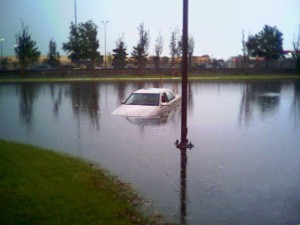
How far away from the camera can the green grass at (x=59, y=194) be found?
461 cm

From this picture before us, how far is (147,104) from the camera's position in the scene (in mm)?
14258

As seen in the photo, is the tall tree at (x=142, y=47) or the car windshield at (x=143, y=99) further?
the tall tree at (x=142, y=47)

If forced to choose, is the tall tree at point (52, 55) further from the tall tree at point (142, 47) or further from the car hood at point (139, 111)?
the car hood at point (139, 111)

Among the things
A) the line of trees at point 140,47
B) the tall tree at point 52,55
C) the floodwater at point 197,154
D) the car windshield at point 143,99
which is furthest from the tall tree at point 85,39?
the car windshield at point 143,99

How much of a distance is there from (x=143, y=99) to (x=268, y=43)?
184ft

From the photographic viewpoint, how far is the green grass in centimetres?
461

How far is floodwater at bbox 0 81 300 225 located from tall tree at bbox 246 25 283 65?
5192cm

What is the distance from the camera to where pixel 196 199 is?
5793mm

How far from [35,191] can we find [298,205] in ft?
12.6

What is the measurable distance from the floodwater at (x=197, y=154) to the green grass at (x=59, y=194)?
0.48 metres

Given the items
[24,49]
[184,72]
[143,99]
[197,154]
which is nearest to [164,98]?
[143,99]

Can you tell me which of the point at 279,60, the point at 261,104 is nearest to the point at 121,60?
the point at 279,60

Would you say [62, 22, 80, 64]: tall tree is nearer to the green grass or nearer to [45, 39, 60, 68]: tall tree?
[45, 39, 60, 68]: tall tree

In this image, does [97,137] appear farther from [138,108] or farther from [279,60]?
[279,60]
